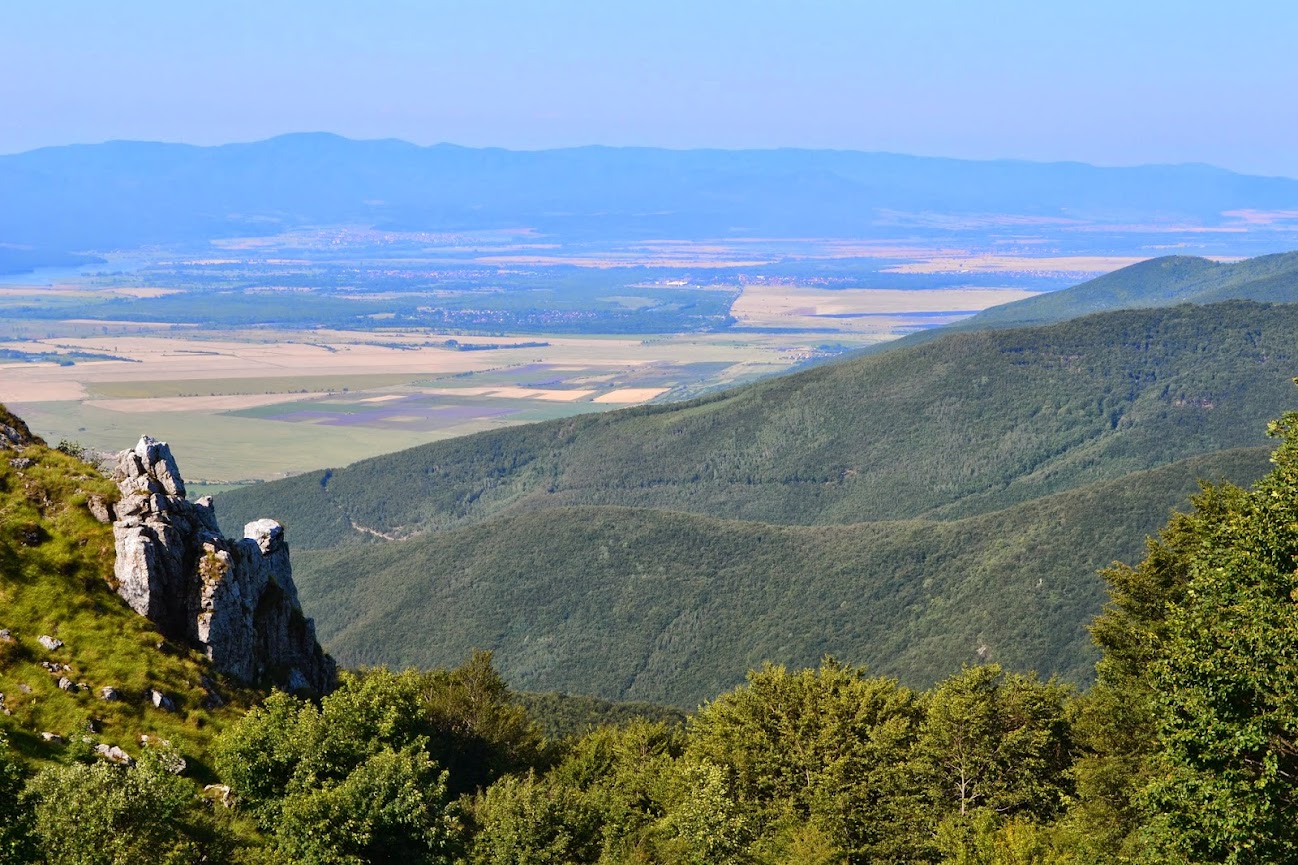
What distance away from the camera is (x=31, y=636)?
4634 cm

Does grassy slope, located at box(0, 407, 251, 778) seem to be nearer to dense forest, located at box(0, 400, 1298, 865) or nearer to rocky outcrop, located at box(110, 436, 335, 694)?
dense forest, located at box(0, 400, 1298, 865)

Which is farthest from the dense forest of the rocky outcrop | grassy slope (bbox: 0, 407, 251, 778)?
the rocky outcrop

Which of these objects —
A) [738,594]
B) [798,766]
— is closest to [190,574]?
[798,766]

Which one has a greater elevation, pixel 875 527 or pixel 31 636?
pixel 31 636

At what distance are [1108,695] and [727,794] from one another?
16728 millimetres

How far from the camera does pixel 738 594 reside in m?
162

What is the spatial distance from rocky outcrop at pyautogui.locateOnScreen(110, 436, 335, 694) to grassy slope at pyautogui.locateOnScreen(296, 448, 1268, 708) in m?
88.6

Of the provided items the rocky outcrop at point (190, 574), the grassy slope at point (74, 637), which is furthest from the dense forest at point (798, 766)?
the rocky outcrop at point (190, 574)

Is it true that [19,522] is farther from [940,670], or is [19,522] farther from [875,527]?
[875,527]

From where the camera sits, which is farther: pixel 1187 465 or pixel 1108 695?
pixel 1187 465

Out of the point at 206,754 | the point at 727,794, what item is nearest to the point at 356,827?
the point at 206,754

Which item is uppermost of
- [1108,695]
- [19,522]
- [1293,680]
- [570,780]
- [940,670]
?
[19,522]

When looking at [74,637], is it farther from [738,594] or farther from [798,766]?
[738,594]

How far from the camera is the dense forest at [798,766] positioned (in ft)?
113
